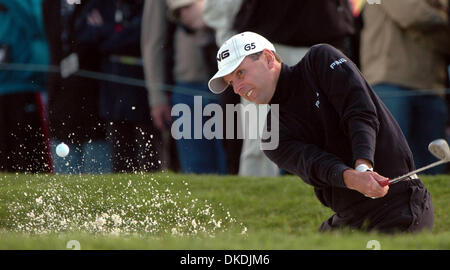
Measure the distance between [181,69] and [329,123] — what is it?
2.70 metres

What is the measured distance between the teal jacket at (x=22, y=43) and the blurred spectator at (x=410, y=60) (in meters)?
2.39

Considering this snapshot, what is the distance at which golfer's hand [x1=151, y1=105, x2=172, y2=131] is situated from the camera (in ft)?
24.7

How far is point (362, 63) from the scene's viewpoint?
7.37m

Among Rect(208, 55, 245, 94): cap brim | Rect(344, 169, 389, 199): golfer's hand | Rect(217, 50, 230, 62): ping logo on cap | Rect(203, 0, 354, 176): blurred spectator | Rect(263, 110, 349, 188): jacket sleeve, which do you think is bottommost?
Rect(344, 169, 389, 199): golfer's hand

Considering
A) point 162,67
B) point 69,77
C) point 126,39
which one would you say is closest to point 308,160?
point 162,67

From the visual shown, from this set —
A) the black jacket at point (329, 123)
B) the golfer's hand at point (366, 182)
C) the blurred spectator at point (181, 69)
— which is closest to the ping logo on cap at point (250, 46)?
the black jacket at point (329, 123)

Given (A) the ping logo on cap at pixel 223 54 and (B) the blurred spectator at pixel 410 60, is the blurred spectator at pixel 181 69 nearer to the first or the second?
(B) the blurred spectator at pixel 410 60

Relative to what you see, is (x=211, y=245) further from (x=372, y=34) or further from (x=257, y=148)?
(x=372, y=34)

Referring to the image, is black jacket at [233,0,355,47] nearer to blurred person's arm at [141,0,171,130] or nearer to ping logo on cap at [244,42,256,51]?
blurred person's arm at [141,0,171,130]

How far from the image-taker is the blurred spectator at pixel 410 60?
23.5 feet

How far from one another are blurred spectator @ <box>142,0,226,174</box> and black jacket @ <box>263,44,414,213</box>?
91.5 inches

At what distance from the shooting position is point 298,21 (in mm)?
6973

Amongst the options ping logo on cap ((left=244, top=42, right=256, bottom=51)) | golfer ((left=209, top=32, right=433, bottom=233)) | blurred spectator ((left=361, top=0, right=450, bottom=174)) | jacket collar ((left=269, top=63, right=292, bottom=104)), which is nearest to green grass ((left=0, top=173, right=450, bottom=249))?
golfer ((left=209, top=32, right=433, bottom=233))

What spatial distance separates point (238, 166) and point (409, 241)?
3250 mm
